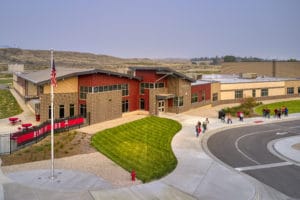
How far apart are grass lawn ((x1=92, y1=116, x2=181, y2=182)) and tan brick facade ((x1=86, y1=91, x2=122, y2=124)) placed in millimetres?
3339

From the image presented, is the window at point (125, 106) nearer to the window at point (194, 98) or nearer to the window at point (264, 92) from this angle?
the window at point (194, 98)

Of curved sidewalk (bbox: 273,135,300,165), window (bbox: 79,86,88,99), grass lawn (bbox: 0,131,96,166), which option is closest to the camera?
grass lawn (bbox: 0,131,96,166)

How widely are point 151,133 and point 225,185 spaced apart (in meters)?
16.2

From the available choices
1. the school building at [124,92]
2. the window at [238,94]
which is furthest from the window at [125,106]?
the window at [238,94]

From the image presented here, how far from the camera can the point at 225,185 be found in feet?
63.9

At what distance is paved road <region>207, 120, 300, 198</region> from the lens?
68.3ft

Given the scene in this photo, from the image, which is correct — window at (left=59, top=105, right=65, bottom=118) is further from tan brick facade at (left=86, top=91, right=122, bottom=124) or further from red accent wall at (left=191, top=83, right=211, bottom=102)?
red accent wall at (left=191, top=83, right=211, bottom=102)

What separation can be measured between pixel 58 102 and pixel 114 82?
7769 millimetres

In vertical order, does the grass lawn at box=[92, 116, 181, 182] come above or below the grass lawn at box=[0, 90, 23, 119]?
below

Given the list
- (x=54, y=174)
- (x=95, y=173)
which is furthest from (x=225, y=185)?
(x=54, y=174)

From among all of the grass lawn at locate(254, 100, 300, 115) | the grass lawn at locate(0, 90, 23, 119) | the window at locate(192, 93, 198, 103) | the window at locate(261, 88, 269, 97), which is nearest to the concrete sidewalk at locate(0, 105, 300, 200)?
the grass lawn at locate(0, 90, 23, 119)

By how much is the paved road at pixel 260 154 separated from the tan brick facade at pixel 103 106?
1381 cm

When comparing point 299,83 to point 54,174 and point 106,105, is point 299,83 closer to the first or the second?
point 106,105

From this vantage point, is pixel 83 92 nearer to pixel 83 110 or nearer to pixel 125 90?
pixel 83 110
